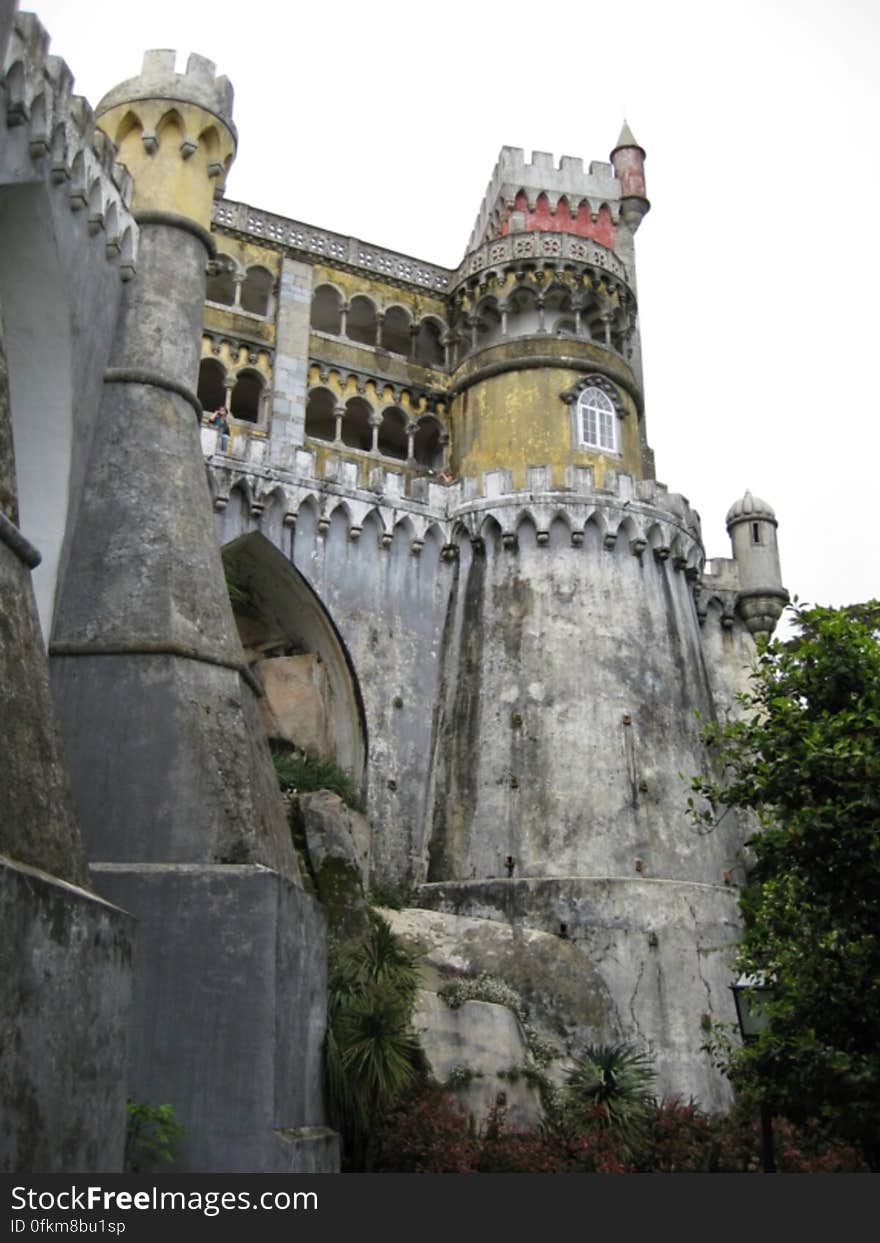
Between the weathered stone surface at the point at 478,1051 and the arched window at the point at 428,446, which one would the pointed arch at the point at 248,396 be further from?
the weathered stone surface at the point at 478,1051

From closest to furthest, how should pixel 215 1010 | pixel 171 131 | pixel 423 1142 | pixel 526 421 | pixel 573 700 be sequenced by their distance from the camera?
pixel 215 1010
pixel 423 1142
pixel 171 131
pixel 573 700
pixel 526 421

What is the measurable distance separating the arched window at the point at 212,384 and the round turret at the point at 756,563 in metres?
15.2

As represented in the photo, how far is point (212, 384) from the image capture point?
34375 mm

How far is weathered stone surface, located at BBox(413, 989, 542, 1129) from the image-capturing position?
60.0ft

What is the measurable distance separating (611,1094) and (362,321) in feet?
86.3

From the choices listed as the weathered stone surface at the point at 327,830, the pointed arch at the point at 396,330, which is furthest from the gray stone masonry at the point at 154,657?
the pointed arch at the point at 396,330

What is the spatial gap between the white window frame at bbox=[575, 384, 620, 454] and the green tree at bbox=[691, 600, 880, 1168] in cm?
1691

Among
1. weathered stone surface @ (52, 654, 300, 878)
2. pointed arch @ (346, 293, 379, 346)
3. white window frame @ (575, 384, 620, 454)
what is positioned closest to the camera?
weathered stone surface @ (52, 654, 300, 878)

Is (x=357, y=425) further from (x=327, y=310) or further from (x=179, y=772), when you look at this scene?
(x=179, y=772)

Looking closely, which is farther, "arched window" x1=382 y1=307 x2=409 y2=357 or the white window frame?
"arched window" x1=382 y1=307 x2=409 y2=357

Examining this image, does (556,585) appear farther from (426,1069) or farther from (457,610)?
(426,1069)

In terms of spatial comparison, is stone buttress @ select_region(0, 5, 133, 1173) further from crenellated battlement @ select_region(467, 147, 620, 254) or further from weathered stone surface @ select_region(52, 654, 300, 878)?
crenellated battlement @ select_region(467, 147, 620, 254)

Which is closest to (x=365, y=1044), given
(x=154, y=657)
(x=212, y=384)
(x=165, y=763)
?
(x=165, y=763)

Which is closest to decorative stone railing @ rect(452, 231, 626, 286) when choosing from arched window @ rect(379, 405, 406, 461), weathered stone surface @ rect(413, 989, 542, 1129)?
arched window @ rect(379, 405, 406, 461)
